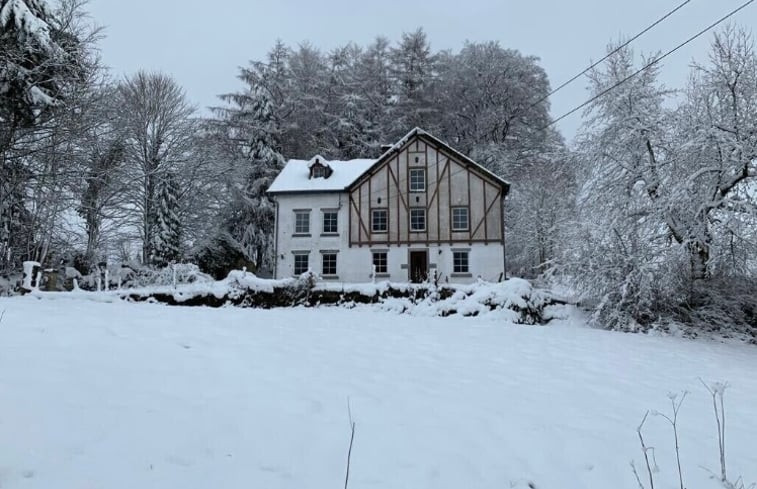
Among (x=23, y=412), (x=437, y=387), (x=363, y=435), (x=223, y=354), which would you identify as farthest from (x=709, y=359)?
(x=23, y=412)

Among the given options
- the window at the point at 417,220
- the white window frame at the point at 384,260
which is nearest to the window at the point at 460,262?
the window at the point at 417,220

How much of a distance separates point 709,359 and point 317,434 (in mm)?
7805

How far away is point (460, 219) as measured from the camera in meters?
21.8

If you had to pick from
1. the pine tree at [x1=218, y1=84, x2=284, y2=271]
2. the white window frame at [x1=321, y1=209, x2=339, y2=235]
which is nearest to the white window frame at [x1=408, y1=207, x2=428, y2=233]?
the white window frame at [x1=321, y1=209, x2=339, y2=235]

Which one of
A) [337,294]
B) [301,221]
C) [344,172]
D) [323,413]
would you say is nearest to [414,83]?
[344,172]

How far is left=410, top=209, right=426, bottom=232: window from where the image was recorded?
72.6 ft

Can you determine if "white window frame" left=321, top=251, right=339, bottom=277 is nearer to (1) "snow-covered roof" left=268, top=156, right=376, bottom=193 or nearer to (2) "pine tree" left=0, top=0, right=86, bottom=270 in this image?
(1) "snow-covered roof" left=268, top=156, right=376, bottom=193

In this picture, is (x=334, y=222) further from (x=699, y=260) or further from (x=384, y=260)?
(x=699, y=260)

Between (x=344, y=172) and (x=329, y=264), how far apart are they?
4957 mm

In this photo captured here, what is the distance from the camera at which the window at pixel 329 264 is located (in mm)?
22375

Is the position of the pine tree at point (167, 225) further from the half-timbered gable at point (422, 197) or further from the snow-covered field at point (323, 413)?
the snow-covered field at point (323, 413)

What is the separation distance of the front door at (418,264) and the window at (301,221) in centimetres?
544

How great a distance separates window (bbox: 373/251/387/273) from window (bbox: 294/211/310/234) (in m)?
3.71

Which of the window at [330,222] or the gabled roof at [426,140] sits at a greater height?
the gabled roof at [426,140]
